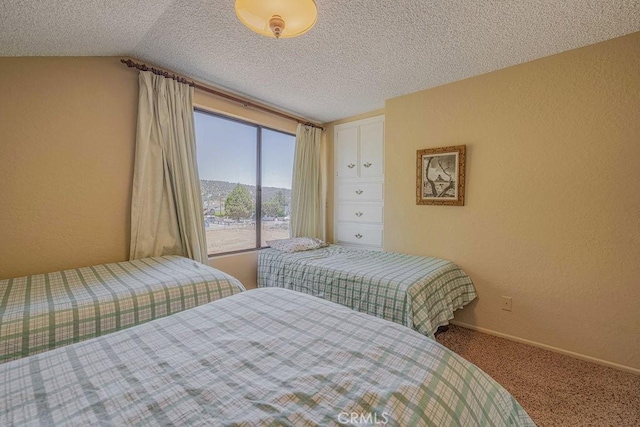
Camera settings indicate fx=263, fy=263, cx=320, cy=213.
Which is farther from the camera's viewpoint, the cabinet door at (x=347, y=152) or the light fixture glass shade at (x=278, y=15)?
the cabinet door at (x=347, y=152)

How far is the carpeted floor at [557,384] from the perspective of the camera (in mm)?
1499

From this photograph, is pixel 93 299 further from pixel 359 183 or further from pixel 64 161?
pixel 359 183

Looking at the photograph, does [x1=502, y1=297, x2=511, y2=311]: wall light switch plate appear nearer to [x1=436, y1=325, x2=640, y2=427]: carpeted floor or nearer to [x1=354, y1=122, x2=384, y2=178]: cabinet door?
[x1=436, y1=325, x2=640, y2=427]: carpeted floor

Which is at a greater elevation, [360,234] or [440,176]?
[440,176]

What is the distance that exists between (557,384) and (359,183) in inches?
103

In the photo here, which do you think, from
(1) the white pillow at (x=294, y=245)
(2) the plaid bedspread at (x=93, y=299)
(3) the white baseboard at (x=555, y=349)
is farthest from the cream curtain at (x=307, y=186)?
(3) the white baseboard at (x=555, y=349)

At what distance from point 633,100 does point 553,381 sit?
2.04 m

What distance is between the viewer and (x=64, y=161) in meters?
1.92

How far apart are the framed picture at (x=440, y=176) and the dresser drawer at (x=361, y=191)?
65 centimetres

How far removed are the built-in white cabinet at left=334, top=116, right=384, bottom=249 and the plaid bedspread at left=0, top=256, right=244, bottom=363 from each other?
2065mm

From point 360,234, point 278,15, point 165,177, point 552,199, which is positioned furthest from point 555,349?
point 165,177

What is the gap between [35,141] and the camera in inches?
71.3

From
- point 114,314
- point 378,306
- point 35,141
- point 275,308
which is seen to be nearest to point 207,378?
point 275,308
